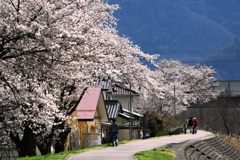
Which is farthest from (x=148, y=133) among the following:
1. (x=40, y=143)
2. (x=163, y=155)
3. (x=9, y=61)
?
(x=9, y=61)

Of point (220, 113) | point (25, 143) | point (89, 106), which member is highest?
point (220, 113)

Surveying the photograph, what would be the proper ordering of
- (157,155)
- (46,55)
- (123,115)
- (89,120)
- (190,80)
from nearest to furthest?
(46,55) → (157,155) → (89,120) → (123,115) → (190,80)

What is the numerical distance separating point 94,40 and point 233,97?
2617 inches

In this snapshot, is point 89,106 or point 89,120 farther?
point 89,106

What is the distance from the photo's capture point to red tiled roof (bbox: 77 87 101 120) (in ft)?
157

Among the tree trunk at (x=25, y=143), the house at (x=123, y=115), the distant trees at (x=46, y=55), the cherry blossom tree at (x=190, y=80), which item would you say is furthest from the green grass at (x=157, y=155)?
the cherry blossom tree at (x=190, y=80)

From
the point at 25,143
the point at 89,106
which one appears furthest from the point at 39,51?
the point at 89,106

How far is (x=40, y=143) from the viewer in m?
29.9

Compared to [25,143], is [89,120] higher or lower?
higher

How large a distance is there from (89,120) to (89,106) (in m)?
2.12

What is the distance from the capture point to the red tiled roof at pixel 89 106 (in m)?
47.9

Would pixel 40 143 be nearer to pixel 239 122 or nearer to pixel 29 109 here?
pixel 29 109

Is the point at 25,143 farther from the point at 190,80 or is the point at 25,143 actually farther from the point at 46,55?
the point at 190,80

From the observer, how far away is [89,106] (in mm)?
49156
